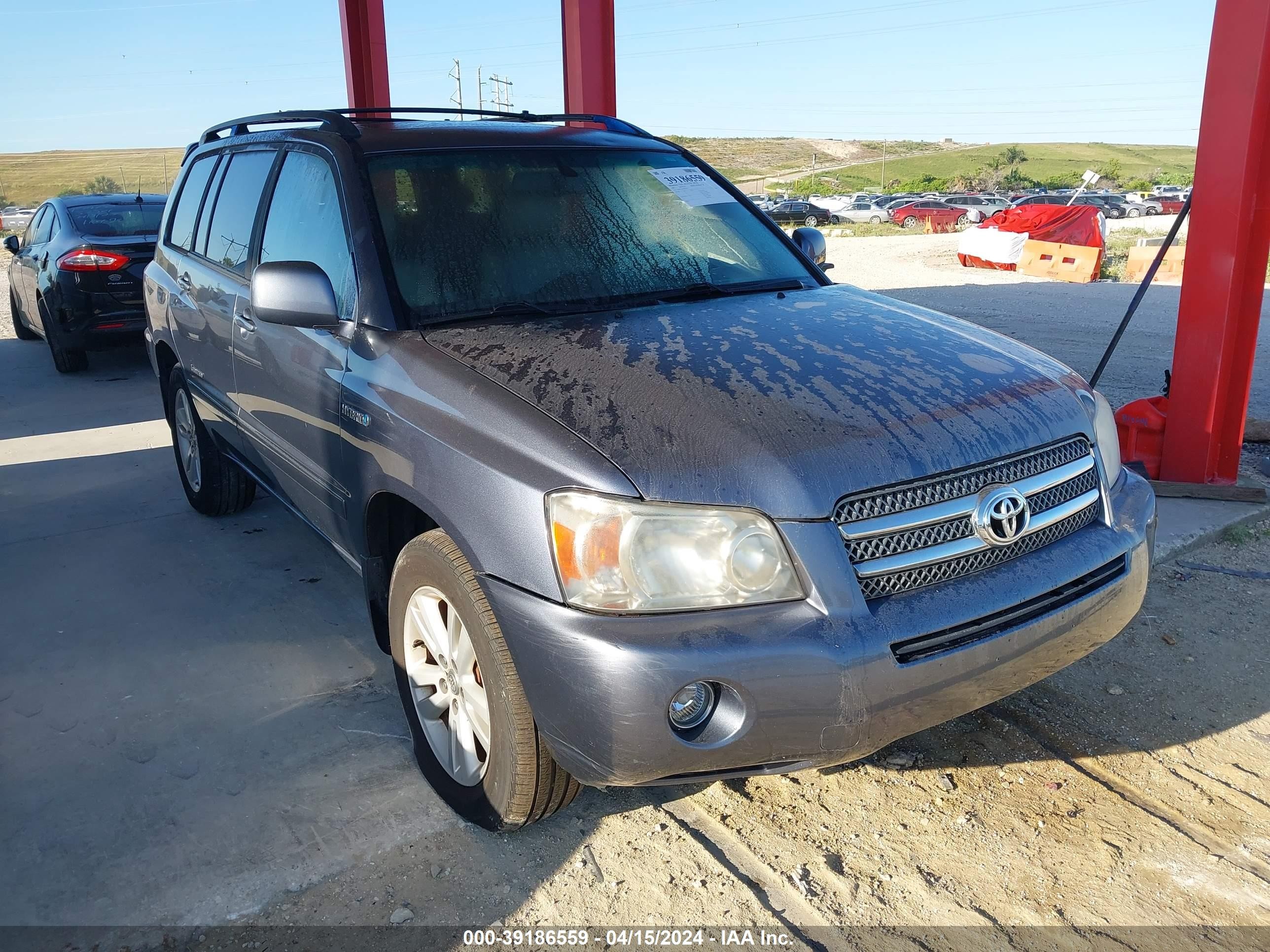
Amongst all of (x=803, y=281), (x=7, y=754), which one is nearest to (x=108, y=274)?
(x=7, y=754)

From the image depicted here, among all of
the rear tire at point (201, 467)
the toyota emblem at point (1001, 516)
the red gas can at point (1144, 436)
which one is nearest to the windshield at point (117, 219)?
the rear tire at point (201, 467)

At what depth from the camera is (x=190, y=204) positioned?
4770mm

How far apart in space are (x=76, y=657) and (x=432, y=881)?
2007 mm

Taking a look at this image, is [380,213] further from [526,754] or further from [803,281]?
[526,754]

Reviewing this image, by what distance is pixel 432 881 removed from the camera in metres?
2.41

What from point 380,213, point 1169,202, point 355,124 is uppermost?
point 355,124

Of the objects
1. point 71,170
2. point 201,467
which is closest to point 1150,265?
point 201,467

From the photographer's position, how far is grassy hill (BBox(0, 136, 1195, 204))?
86750 mm

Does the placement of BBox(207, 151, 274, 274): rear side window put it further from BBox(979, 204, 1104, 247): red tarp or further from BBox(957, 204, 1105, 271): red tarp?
BBox(979, 204, 1104, 247): red tarp

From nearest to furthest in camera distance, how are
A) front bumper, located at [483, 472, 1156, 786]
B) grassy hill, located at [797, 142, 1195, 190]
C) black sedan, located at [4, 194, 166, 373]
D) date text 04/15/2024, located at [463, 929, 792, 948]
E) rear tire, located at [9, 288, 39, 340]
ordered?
front bumper, located at [483, 472, 1156, 786] < date text 04/15/2024, located at [463, 929, 792, 948] < black sedan, located at [4, 194, 166, 373] < rear tire, located at [9, 288, 39, 340] < grassy hill, located at [797, 142, 1195, 190]

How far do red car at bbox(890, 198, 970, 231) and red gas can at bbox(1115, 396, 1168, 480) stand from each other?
112 feet

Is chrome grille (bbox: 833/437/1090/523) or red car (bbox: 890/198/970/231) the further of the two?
red car (bbox: 890/198/970/231)

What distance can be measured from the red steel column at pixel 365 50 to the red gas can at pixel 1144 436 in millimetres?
6137

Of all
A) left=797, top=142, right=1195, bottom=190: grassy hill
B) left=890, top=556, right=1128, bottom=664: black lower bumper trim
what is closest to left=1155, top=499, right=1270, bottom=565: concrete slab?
left=890, top=556, right=1128, bottom=664: black lower bumper trim
